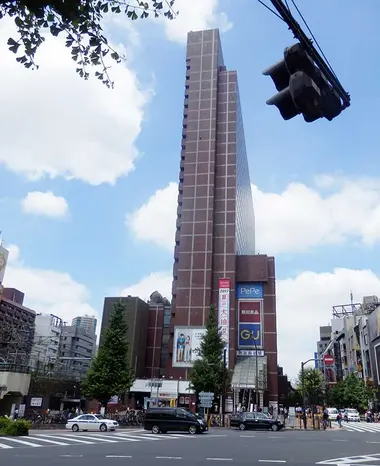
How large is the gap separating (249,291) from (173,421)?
36723 mm

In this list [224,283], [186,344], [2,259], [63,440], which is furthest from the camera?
[224,283]

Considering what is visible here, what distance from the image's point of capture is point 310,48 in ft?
18.5

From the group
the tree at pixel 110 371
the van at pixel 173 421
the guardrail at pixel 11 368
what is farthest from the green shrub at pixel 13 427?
the guardrail at pixel 11 368

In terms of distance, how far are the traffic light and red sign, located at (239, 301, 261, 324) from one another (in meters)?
57.9

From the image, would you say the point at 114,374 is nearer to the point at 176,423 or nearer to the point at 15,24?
the point at 176,423

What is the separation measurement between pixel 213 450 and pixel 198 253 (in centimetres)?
4846

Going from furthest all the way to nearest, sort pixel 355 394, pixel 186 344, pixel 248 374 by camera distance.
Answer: pixel 355 394 < pixel 186 344 < pixel 248 374

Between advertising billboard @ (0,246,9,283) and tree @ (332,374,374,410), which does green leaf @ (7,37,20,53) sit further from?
tree @ (332,374,374,410)

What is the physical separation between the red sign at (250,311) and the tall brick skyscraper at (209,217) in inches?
17.8

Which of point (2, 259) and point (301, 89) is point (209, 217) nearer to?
point (2, 259)

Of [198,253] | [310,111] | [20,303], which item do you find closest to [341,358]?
[198,253]

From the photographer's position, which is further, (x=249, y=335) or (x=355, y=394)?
(x=355, y=394)

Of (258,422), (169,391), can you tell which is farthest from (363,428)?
(169,391)

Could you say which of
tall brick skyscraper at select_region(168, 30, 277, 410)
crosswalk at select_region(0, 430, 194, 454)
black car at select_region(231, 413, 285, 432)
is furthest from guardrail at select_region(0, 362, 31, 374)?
tall brick skyscraper at select_region(168, 30, 277, 410)
